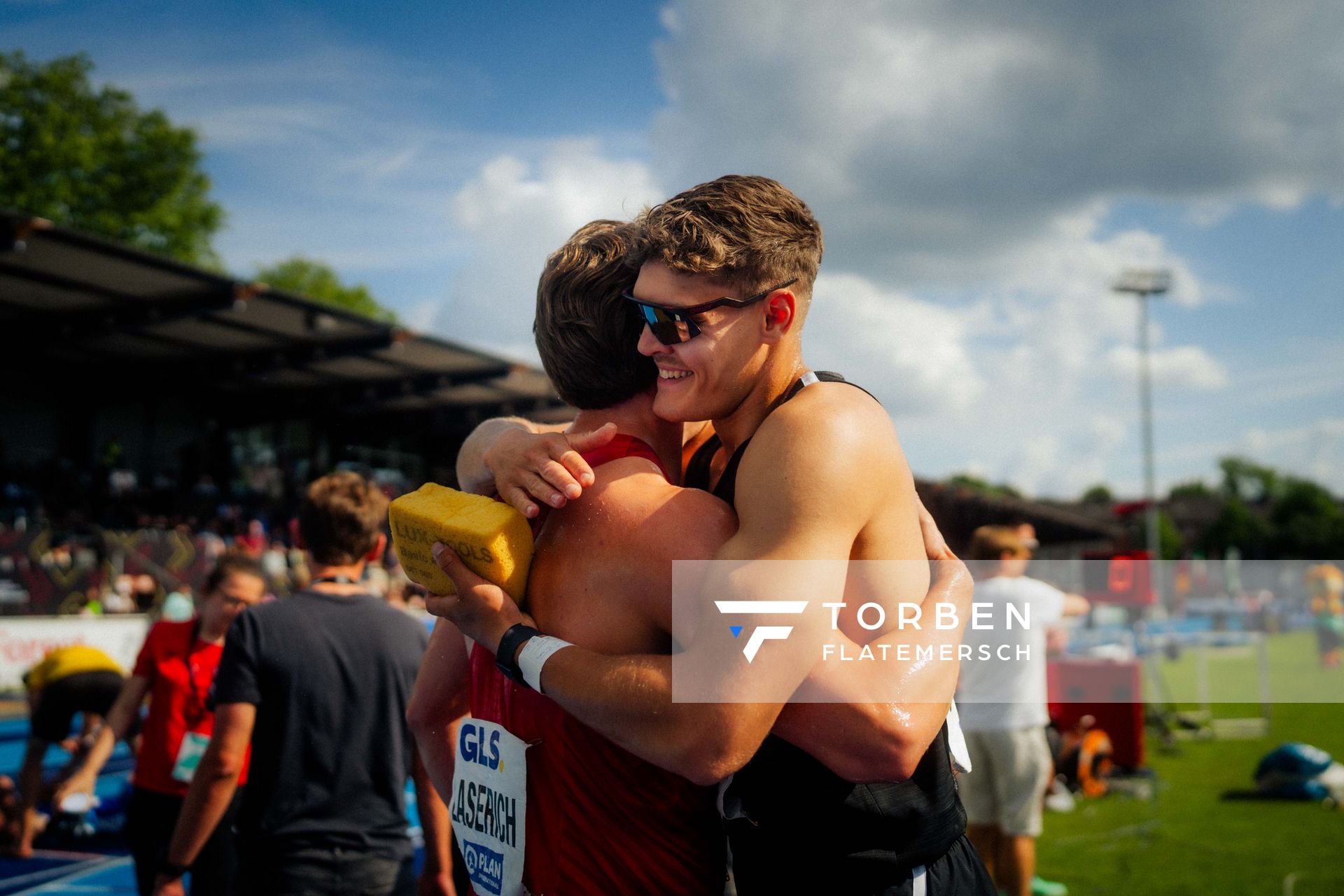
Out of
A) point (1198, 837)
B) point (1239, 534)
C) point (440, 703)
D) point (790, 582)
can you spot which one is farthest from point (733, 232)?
point (1239, 534)

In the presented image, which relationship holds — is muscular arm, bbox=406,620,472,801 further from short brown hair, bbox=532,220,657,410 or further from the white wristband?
short brown hair, bbox=532,220,657,410

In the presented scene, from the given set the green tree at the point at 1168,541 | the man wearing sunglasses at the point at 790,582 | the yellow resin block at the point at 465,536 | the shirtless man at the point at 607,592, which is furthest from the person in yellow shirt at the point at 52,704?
the green tree at the point at 1168,541

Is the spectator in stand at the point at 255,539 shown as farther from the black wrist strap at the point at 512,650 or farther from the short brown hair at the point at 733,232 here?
the short brown hair at the point at 733,232

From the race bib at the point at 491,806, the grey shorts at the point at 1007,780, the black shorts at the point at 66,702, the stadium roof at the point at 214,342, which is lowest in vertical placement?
the grey shorts at the point at 1007,780

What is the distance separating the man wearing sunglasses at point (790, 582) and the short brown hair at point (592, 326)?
6 cm

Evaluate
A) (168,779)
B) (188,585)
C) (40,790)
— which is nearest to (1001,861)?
(168,779)

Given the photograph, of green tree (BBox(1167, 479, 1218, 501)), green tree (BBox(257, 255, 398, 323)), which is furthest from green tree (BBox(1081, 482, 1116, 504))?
green tree (BBox(257, 255, 398, 323))

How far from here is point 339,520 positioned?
3.69 m

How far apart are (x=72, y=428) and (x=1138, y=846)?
2595 centimetres

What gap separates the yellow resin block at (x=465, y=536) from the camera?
6.14 ft

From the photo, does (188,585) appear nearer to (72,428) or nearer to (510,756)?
(72,428)

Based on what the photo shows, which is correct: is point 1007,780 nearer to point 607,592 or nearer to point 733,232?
point 607,592

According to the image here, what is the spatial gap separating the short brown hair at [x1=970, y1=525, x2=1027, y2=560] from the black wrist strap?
5240 millimetres

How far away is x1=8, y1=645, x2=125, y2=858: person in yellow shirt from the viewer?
267 inches
